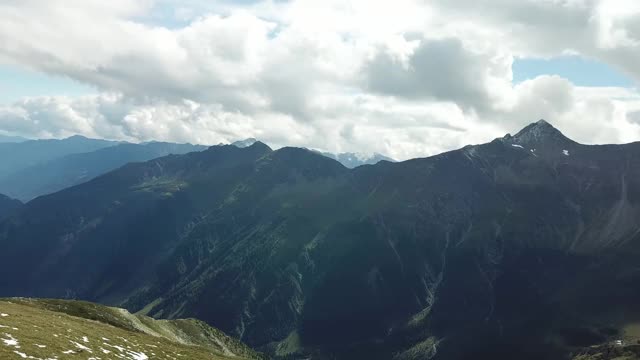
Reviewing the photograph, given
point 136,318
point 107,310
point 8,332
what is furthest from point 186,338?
point 8,332

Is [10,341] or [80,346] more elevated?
[10,341]

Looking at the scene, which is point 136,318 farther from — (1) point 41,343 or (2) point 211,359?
(1) point 41,343

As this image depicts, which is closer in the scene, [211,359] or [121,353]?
A: [121,353]

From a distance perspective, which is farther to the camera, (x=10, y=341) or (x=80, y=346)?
(x=80, y=346)

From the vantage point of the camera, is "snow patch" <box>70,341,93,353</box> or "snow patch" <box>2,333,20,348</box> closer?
"snow patch" <box>2,333,20,348</box>

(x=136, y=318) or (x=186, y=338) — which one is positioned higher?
(x=136, y=318)

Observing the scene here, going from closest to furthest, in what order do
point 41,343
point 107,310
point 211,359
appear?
point 41,343
point 211,359
point 107,310

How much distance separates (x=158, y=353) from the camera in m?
79.4

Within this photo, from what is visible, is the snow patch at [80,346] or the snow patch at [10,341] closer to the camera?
the snow patch at [10,341]

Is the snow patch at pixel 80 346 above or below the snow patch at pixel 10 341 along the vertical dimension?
below

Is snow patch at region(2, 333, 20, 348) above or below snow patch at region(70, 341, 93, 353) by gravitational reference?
above

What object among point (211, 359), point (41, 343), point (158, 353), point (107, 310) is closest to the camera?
point (41, 343)

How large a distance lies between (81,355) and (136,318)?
10751cm

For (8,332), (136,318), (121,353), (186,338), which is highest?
(8,332)
